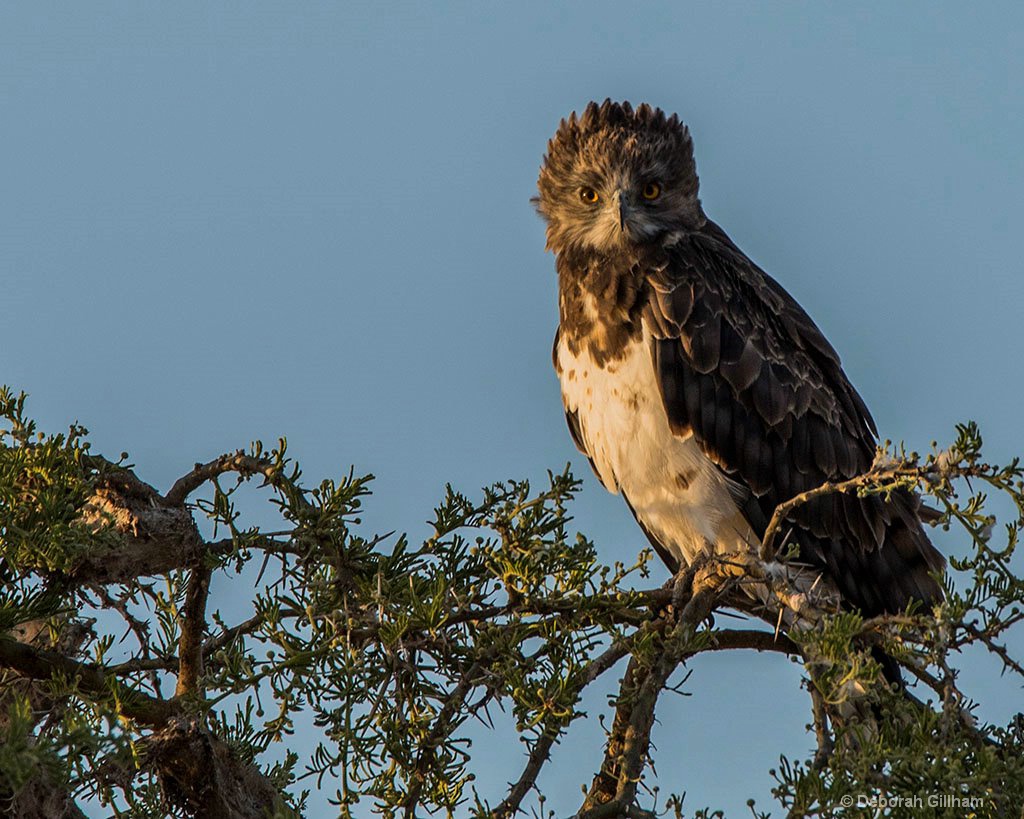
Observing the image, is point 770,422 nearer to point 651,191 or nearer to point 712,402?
point 712,402

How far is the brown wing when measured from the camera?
22.2 feet

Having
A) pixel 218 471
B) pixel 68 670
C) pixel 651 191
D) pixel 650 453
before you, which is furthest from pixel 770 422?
pixel 68 670

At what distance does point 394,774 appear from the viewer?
156 inches

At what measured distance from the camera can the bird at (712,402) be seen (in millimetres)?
6773

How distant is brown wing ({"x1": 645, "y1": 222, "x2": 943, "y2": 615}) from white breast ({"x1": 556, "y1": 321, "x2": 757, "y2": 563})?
8cm

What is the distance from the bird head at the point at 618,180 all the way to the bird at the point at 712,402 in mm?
16

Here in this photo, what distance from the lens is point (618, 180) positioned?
7453 millimetres

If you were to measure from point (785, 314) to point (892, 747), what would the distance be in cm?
405

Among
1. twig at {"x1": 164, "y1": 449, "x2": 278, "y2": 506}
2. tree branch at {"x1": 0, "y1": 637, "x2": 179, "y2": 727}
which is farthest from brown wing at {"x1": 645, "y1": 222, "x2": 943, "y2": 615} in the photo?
tree branch at {"x1": 0, "y1": 637, "x2": 179, "y2": 727}

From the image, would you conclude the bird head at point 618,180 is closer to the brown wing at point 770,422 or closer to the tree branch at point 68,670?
the brown wing at point 770,422

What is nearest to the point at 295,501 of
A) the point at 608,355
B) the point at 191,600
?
the point at 191,600

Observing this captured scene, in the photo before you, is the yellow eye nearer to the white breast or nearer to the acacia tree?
the white breast

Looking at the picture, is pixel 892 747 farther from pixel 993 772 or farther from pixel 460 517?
pixel 460 517

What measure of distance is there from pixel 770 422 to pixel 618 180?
166 centimetres
